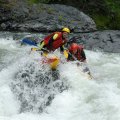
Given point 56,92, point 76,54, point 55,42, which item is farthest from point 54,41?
point 56,92

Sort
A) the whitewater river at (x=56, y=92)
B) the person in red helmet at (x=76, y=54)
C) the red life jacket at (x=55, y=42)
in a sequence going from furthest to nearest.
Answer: the red life jacket at (x=55, y=42)
the person in red helmet at (x=76, y=54)
the whitewater river at (x=56, y=92)

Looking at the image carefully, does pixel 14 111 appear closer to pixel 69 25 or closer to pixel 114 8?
pixel 69 25

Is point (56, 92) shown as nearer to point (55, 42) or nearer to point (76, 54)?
point (76, 54)

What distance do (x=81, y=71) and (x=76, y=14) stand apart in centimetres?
601

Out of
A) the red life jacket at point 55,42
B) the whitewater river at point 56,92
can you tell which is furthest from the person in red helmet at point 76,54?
the red life jacket at point 55,42

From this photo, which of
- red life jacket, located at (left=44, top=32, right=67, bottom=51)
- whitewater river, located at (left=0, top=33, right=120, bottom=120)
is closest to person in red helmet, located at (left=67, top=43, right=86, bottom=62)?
whitewater river, located at (left=0, top=33, right=120, bottom=120)

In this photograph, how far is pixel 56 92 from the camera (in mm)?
10367

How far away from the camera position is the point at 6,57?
12828 mm

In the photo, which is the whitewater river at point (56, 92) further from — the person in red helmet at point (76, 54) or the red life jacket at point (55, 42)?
the red life jacket at point (55, 42)

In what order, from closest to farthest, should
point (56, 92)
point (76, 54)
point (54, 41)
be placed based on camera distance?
1. point (56, 92)
2. point (76, 54)
3. point (54, 41)

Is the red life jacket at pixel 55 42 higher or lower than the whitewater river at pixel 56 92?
higher

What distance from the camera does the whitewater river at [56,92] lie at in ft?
30.3

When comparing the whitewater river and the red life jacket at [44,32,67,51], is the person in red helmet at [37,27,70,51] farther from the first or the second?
the whitewater river

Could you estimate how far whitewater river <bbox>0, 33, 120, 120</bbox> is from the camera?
9242 mm
